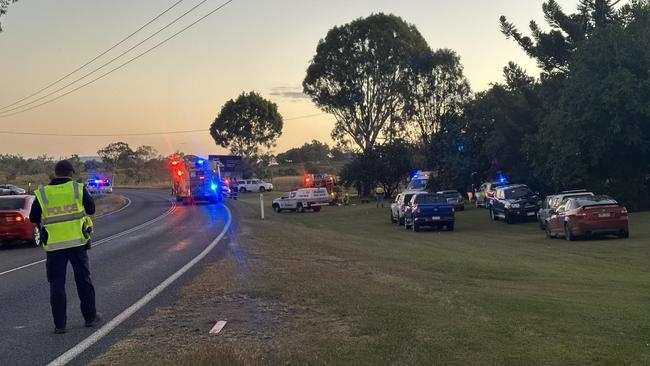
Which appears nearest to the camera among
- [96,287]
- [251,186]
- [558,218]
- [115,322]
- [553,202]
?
[115,322]

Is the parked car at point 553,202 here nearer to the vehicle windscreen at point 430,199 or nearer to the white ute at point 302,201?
the vehicle windscreen at point 430,199

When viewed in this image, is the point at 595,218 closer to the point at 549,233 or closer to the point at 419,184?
the point at 549,233

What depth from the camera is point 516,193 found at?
3150cm

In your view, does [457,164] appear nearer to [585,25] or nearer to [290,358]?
[585,25]

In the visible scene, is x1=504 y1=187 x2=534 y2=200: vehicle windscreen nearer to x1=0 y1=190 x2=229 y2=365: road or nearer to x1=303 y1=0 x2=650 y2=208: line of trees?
x1=303 y1=0 x2=650 y2=208: line of trees

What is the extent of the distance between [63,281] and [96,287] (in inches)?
130

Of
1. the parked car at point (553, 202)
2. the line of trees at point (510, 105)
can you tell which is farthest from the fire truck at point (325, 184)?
the parked car at point (553, 202)

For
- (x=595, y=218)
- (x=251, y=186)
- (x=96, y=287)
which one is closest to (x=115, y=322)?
(x=96, y=287)

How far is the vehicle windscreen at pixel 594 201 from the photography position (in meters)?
21.0

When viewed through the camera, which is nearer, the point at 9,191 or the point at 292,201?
the point at 9,191

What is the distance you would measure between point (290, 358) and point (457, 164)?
43.5 m

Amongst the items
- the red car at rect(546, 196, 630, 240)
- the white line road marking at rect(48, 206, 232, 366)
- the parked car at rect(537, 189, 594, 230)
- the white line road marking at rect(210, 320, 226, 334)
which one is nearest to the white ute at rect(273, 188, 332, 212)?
the parked car at rect(537, 189, 594, 230)

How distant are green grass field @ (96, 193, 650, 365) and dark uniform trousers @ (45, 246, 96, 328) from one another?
893 millimetres

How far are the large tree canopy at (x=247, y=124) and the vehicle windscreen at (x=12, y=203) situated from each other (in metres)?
67.9
